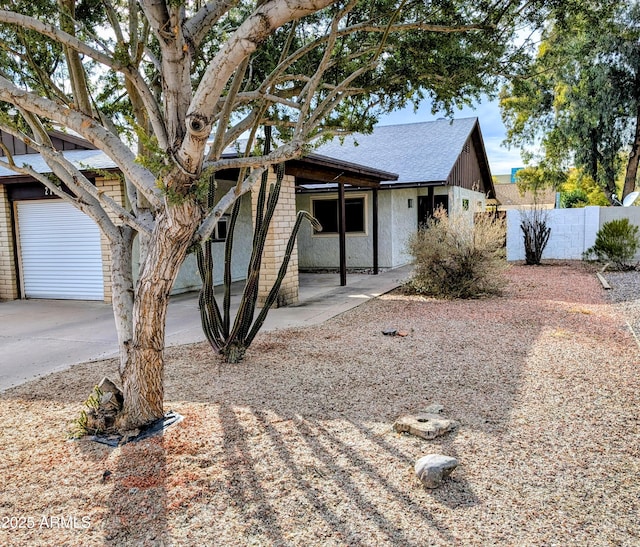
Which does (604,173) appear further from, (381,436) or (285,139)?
(381,436)

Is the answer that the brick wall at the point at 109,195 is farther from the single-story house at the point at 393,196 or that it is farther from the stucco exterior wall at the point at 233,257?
the single-story house at the point at 393,196

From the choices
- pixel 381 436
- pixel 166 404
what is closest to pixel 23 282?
pixel 166 404

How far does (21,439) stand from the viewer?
416cm

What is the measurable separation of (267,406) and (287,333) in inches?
123

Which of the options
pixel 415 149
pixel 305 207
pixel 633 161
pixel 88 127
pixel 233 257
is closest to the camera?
pixel 88 127

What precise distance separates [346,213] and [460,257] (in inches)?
285

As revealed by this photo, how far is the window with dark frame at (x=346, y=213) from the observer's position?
17406 mm

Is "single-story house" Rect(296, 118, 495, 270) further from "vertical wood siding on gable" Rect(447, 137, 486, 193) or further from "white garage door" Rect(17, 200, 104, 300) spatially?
"white garage door" Rect(17, 200, 104, 300)

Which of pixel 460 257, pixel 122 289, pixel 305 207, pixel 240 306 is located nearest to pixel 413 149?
pixel 305 207

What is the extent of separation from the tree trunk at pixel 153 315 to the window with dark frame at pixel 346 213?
534 inches

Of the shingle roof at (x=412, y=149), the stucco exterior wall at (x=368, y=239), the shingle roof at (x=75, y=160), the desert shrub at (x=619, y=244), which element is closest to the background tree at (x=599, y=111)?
the shingle roof at (x=412, y=149)

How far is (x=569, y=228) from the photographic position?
18.0 meters

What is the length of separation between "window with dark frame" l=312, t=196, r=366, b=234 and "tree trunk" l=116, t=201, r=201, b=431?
13.6 meters

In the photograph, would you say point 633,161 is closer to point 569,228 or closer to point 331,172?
point 569,228
